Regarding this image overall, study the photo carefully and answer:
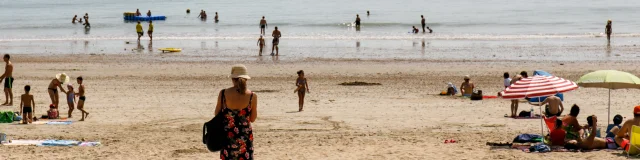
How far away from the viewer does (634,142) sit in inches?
442

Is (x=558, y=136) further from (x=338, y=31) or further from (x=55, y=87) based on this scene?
(x=338, y=31)

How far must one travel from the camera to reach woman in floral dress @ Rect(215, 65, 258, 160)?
27.2 feet

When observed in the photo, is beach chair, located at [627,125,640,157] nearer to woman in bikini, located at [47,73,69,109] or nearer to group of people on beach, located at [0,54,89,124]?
group of people on beach, located at [0,54,89,124]

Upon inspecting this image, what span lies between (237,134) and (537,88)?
5114mm

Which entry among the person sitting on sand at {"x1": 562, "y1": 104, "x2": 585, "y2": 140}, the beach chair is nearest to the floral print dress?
the beach chair

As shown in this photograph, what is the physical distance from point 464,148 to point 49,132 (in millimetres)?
6105

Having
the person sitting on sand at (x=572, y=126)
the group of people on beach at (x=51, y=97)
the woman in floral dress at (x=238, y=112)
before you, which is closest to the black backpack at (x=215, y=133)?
the woman in floral dress at (x=238, y=112)

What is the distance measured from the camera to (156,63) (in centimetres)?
2838

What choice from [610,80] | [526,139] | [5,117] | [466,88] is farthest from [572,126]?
[5,117]

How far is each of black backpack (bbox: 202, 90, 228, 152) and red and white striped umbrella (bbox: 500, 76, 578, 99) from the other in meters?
4.93

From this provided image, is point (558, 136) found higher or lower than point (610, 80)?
lower

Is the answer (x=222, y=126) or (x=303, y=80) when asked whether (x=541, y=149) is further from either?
(x=303, y=80)

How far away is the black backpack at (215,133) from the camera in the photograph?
329 inches

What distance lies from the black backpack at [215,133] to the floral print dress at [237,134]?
0.05 meters
